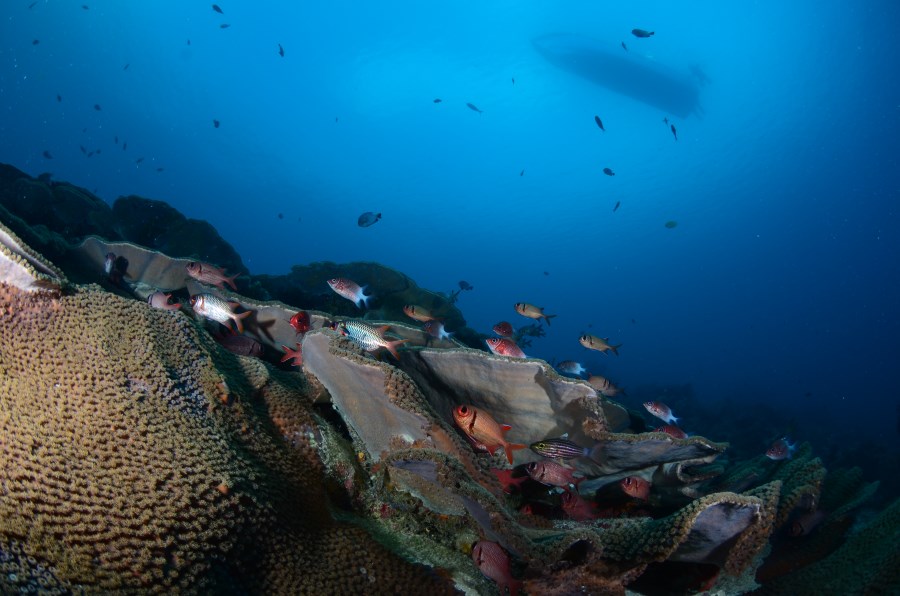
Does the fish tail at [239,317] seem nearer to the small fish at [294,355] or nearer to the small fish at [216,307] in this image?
the small fish at [216,307]

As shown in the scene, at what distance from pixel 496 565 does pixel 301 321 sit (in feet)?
8.38

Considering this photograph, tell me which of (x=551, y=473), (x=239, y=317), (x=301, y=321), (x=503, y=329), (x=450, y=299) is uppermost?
(x=301, y=321)

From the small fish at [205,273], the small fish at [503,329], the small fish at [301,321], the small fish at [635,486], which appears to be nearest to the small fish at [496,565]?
the small fish at [635,486]

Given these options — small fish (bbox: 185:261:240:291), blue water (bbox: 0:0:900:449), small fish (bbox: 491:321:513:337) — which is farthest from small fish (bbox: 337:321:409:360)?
blue water (bbox: 0:0:900:449)

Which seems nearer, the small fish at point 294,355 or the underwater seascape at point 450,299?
the underwater seascape at point 450,299

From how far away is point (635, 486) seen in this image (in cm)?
320

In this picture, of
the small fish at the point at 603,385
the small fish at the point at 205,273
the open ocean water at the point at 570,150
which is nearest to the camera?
the small fish at the point at 205,273

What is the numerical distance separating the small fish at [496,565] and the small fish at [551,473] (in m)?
0.84

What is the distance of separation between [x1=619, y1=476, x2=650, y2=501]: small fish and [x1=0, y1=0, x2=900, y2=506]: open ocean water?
75.4 feet

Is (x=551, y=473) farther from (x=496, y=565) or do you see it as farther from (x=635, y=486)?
(x=496, y=565)

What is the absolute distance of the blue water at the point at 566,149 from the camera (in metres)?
58.1

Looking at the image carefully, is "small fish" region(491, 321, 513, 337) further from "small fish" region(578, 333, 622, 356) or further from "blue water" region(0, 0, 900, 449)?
"blue water" region(0, 0, 900, 449)

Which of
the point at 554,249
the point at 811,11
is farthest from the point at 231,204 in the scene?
the point at 811,11

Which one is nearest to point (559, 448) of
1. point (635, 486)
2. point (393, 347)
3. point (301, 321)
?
point (635, 486)
